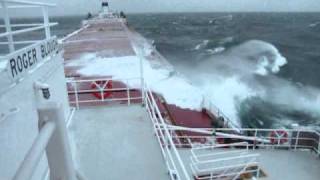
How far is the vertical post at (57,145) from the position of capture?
131cm

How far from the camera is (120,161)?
5.79m

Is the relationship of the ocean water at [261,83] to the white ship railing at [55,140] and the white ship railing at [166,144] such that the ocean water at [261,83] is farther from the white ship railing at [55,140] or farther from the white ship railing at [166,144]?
the white ship railing at [55,140]

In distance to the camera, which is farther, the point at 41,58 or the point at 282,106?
the point at 282,106

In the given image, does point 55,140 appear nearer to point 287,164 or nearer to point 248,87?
point 287,164

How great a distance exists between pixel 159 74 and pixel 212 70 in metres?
11.8

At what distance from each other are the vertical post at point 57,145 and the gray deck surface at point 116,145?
Result: 4.04 meters

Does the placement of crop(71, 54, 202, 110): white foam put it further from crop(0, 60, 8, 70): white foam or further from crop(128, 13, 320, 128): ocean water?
crop(0, 60, 8, 70): white foam

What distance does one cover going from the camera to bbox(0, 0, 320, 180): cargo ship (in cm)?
142

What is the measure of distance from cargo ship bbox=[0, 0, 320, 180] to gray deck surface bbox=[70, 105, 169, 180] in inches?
0.7

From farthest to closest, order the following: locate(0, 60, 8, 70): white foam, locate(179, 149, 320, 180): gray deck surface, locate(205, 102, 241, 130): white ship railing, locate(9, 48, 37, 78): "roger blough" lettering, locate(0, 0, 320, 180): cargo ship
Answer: locate(205, 102, 241, 130): white ship railing → locate(179, 149, 320, 180): gray deck surface → locate(9, 48, 37, 78): "roger blough" lettering → locate(0, 60, 8, 70): white foam → locate(0, 0, 320, 180): cargo ship

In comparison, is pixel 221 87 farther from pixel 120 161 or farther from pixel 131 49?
pixel 120 161

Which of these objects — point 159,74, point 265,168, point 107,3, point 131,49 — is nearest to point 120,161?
point 265,168

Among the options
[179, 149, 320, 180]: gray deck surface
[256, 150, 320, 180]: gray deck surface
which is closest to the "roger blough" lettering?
[179, 149, 320, 180]: gray deck surface

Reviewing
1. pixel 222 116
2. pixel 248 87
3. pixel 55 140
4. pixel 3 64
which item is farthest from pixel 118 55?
pixel 55 140
